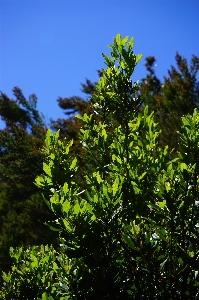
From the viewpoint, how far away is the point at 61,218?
175cm

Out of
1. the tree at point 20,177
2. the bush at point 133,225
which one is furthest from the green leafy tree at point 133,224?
the tree at point 20,177

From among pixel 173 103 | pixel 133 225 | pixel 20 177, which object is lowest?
pixel 133 225

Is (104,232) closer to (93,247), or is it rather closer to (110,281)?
(93,247)

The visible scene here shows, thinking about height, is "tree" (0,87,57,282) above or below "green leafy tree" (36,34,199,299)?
above

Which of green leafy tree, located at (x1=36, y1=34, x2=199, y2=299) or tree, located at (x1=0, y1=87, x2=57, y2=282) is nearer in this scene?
green leafy tree, located at (x1=36, y1=34, x2=199, y2=299)

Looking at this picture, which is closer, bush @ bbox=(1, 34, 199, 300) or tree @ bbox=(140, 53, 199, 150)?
bush @ bbox=(1, 34, 199, 300)

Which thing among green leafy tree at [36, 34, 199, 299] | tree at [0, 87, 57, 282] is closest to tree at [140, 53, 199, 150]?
tree at [0, 87, 57, 282]

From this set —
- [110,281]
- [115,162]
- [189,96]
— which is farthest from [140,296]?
[189,96]

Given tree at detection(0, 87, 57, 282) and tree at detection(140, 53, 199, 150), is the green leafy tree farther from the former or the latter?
tree at detection(140, 53, 199, 150)

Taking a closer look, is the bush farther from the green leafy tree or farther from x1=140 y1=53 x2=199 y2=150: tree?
x1=140 y1=53 x2=199 y2=150: tree

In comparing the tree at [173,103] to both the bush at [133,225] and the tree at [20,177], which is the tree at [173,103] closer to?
the tree at [20,177]

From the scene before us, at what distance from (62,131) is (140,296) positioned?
9680 millimetres

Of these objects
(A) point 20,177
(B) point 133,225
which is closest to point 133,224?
(B) point 133,225

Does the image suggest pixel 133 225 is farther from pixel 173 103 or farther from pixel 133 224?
pixel 173 103
